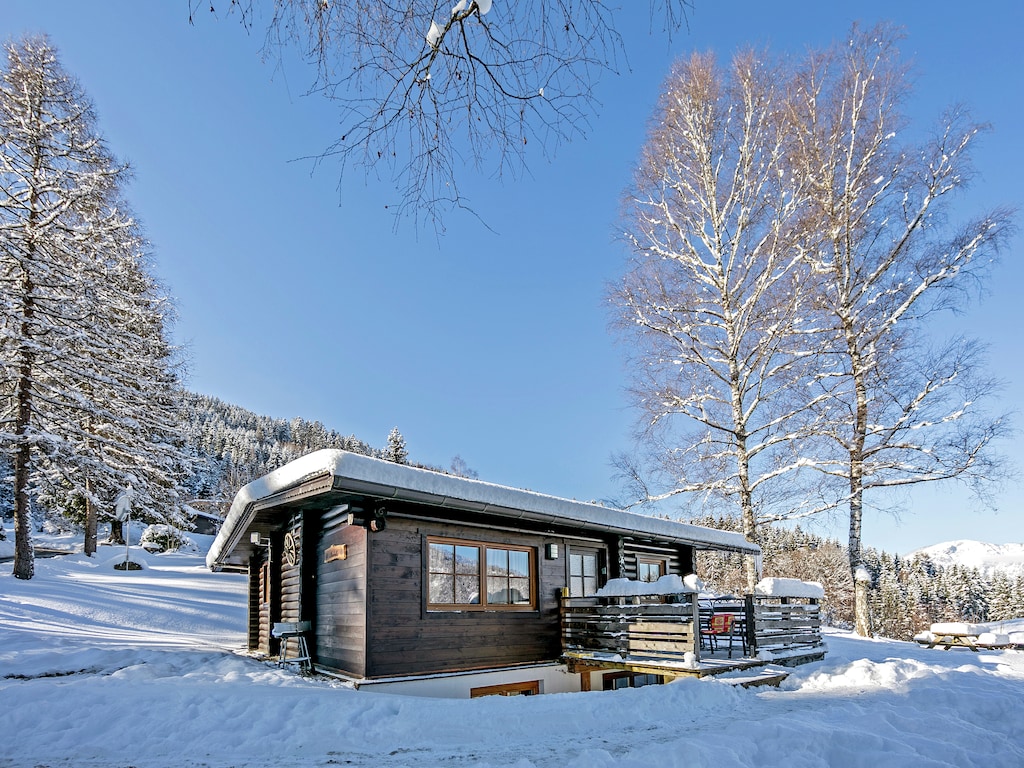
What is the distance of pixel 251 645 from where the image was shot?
12633 mm

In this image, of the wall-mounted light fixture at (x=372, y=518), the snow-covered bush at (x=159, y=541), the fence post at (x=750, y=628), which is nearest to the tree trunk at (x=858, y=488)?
the fence post at (x=750, y=628)

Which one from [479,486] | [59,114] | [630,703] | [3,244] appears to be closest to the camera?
[630,703]

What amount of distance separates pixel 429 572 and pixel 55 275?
41.2 ft

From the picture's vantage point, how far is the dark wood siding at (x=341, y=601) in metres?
7.49

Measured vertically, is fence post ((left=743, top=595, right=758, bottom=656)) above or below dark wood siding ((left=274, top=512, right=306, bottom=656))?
below

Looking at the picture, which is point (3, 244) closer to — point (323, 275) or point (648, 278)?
point (323, 275)

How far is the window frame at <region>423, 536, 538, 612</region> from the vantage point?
8.16 m

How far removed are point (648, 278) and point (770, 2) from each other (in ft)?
37.3

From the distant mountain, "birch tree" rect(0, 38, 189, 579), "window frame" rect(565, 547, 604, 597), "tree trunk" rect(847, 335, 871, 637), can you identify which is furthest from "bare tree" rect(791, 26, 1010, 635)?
the distant mountain

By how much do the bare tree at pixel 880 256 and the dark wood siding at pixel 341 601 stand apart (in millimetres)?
10875

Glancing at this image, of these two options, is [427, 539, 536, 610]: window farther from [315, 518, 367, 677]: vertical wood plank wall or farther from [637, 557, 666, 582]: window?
[637, 557, 666, 582]: window

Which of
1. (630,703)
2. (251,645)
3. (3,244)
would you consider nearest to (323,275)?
(630,703)

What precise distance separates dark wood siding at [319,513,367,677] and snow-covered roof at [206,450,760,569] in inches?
37.3

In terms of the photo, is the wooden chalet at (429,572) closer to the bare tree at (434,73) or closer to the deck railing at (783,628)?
the deck railing at (783,628)
